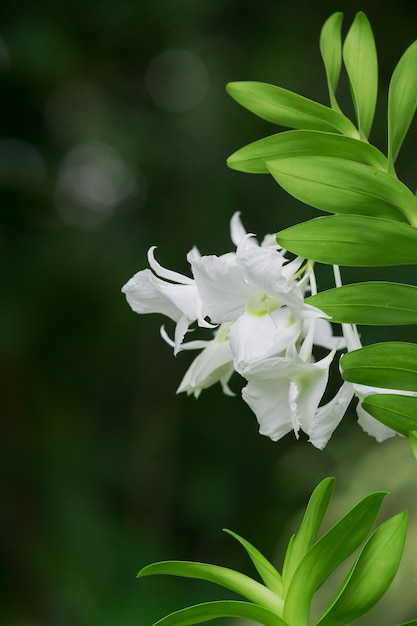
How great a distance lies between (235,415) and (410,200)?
2260 mm

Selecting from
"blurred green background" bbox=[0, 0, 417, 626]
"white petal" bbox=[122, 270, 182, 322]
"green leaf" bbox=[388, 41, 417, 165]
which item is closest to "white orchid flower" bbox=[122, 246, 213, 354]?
"white petal" bbox=[122, 270, 182, 322]

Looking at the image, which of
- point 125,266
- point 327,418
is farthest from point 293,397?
point 125,266

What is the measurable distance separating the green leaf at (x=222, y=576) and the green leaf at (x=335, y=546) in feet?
0.07

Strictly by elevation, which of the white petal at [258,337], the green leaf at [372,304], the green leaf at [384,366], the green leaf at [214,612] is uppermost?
the green leaf at [372,304]

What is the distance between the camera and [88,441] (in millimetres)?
2488

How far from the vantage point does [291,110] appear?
1.12 ft

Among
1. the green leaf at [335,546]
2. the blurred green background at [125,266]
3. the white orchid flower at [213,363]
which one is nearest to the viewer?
the green leaf at [335,546]

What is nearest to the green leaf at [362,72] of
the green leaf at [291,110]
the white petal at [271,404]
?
the green leaf at [291,110]

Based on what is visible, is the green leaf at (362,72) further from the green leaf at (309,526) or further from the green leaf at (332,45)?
the green leaf at (309,526)

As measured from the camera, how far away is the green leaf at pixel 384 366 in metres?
0.30

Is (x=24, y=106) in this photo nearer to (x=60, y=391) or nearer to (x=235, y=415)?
(x=60, y=391)

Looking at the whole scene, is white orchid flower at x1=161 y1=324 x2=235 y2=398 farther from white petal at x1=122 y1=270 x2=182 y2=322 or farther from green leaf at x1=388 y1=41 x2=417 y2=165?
green leaf at x1=388 y1=41 x2=417 y2=165

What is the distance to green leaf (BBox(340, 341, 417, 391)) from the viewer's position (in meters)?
0.30

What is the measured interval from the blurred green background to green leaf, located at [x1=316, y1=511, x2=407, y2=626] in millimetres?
1916
